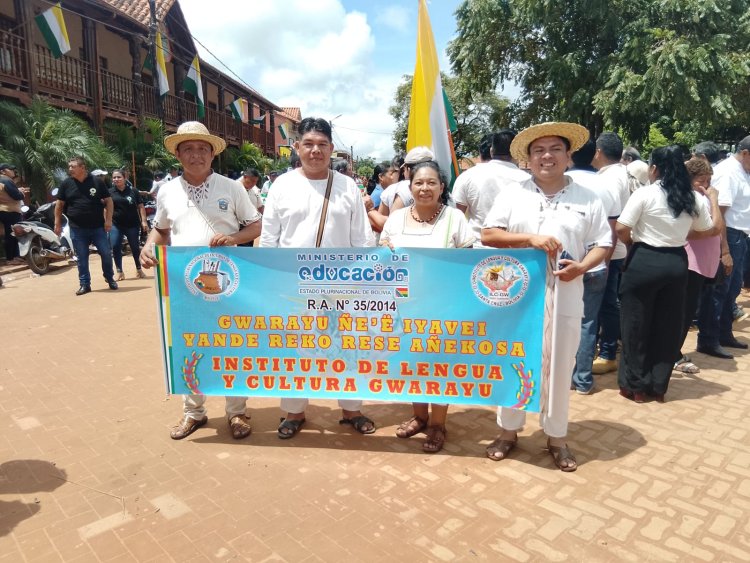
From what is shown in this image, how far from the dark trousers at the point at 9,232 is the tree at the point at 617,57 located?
13454 millimetres

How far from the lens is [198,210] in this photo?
11.2 feet

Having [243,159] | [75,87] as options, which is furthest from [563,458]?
[243,159]

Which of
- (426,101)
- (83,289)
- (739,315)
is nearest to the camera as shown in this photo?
(426,101)

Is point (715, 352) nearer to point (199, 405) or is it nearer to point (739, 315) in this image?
point (739, 315)

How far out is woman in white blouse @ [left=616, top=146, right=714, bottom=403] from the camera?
383 cm

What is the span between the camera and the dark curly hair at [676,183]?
12.4ft

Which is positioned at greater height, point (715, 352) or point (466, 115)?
point (466, 115)

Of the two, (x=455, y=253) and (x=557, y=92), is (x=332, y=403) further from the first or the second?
(x=557, y=92)

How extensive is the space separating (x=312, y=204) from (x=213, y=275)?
75 cm

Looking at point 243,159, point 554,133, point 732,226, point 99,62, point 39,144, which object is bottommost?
point 732,226

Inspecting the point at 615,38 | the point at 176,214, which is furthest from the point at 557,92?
the point at 176,214

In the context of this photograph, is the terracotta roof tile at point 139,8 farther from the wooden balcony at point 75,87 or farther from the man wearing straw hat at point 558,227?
the man wearing straw hat at point 558,227

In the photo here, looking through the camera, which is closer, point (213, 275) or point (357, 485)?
point (357, 485)

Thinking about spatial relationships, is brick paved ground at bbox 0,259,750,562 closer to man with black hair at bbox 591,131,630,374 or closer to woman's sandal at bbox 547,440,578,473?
woman's sandal at bbox 547,440,578,473
